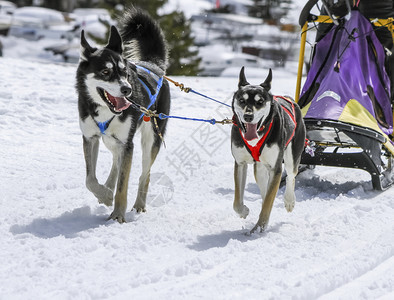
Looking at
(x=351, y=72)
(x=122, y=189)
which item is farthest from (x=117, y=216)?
(x=351, y=72)

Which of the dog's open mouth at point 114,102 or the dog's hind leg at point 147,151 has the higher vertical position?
the dog's open mouth at point 114,102

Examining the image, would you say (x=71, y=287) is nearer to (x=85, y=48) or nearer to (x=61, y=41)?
(x=85, y=48)

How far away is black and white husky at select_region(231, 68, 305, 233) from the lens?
3455 millimetres

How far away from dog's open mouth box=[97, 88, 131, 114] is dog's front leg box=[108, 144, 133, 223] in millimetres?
333

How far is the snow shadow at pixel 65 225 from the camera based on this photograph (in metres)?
3.28

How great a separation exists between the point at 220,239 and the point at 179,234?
10.5 inches

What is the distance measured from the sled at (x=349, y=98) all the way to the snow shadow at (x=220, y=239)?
1.39 m

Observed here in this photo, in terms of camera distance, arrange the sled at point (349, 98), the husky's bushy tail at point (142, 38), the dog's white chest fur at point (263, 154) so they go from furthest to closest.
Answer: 1. the sled at point (349, 98)
2. the husky's bushy tail at point (142, 38)
3. the dog's white chest fur at point (263, 154)

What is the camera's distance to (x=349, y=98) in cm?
511

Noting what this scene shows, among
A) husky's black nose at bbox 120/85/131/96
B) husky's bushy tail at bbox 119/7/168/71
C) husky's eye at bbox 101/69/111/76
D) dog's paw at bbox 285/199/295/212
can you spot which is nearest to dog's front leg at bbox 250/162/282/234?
dog's paw at bbox 285/199/295/212

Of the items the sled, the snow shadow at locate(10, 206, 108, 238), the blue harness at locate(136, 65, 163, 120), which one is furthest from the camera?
the sled

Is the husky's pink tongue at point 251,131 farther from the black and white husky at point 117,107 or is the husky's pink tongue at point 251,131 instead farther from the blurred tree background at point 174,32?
the blurred tree background at point 174,32

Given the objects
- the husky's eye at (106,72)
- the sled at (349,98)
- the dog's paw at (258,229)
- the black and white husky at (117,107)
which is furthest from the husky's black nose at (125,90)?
the sled at (349,98)

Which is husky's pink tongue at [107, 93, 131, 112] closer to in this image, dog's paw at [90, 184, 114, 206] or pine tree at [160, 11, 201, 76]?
dog's paw at [90, 184, 114, 206]
